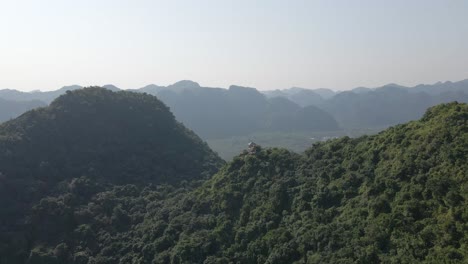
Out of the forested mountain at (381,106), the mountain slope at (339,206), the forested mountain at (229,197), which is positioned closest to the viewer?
the mountain slope at (339,206)

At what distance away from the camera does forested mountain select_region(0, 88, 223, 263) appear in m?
32.1

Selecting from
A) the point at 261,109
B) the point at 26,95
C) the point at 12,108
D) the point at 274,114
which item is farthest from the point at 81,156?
the point at 261,109

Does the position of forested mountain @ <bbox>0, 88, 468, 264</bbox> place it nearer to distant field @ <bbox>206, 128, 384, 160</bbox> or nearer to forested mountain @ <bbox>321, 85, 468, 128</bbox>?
distant field @ <bbox>206, 128, 384, 160</bbox>

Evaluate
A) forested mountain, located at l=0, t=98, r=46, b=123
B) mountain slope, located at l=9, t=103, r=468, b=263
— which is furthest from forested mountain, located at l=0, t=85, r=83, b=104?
mountain slope, located at l=9, t=103, r=468, b=263

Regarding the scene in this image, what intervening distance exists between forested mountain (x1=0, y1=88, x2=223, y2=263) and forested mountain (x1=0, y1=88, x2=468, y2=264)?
13 cm

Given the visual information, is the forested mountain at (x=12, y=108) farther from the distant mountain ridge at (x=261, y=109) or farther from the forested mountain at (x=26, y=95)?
the forested mountain at (x=26, y=95)

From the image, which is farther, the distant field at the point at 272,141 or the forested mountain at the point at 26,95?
the forested mountain at the point at 26,95

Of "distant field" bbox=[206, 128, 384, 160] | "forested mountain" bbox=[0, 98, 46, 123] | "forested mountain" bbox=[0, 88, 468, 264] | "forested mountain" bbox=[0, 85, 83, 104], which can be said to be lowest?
"distant field" bbox=[206, 128, 384, 160]

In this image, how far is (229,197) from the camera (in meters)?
28.9

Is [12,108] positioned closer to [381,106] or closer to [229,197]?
[229,197]

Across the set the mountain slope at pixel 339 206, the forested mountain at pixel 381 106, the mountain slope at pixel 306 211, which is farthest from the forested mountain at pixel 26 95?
the mountain slope at pixel 339 206

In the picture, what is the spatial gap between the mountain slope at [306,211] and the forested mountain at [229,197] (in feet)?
0.24

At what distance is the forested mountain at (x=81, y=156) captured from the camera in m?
32.1

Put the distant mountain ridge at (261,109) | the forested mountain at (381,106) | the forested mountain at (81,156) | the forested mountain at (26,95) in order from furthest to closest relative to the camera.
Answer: the forested mountain at (381,106)
the forested mountain at (26,95)
the distant mountain ridge at (261,109)
the forested mountain at (81,156)
